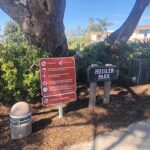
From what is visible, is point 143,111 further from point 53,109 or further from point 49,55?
point 49,55

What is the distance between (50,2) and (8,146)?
319 centimetres

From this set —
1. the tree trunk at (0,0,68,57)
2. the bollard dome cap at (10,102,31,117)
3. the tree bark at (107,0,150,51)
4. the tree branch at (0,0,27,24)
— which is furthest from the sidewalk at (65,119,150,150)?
the tree bark at (107,0,150,51)

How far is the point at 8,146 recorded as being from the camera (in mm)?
3705

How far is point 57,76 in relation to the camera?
445cm

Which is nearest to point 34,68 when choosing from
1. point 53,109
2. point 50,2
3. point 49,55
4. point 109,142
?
point 49,55

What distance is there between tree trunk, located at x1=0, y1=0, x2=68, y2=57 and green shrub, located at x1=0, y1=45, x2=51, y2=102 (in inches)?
17.1

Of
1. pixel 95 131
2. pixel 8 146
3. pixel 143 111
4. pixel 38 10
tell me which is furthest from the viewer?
pixel 143 111

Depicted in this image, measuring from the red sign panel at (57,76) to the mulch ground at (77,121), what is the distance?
2.09 ft

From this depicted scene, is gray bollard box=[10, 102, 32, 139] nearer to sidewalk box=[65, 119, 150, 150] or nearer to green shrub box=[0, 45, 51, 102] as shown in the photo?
sidewalk box=[65, 119, 150, 150]

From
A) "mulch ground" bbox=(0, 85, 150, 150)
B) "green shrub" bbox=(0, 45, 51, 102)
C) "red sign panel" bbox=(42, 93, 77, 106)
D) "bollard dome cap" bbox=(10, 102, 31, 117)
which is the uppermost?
"green shrub" bbox=(0, 45, 51, 102)

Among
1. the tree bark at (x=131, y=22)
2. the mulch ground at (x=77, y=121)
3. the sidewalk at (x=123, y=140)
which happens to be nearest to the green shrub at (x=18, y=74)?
the mulch ground at (x=77, y=121)

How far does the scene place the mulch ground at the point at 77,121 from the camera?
378 cm

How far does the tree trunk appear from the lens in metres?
4.95

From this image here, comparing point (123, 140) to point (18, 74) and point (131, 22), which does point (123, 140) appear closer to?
point (18, 74)
